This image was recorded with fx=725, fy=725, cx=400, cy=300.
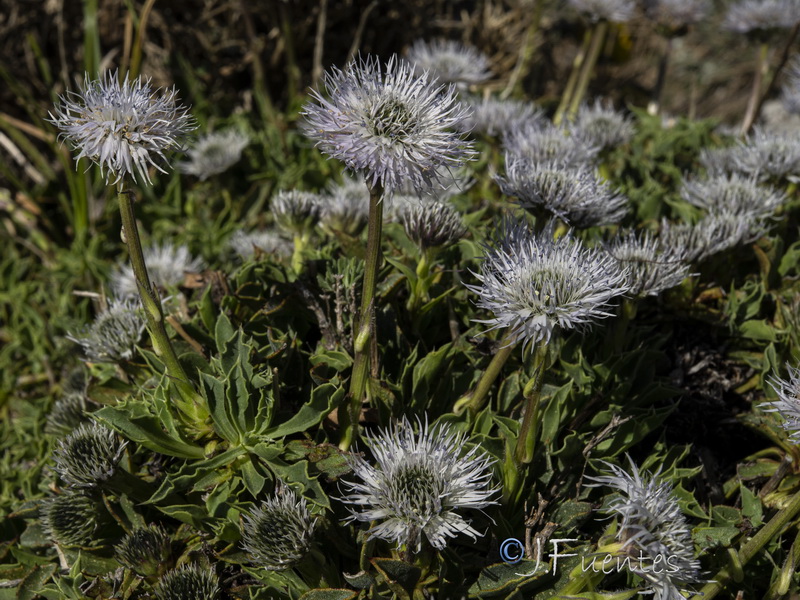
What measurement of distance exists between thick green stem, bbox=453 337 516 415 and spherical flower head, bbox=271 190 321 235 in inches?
43.1

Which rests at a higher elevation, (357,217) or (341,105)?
(341,105)

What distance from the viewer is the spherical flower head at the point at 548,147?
3.21m

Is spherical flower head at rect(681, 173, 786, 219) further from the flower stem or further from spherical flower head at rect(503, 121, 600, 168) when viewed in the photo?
the flower stem

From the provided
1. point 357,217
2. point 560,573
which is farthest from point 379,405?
point 357,217

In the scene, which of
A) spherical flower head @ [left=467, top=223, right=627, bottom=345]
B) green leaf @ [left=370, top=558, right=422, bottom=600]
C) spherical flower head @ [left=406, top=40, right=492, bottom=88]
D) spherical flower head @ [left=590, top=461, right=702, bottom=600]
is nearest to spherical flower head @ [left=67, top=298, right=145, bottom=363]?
green leaf @ [left=370, top=558, right=422, bottom=600]

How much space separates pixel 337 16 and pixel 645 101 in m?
3.08

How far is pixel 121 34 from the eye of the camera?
214 inches

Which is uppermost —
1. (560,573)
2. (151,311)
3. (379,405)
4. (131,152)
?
(131,152)

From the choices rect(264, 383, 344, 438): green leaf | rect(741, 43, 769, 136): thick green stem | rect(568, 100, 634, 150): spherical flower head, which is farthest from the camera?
rect(741, 43, 769, 136): thick green stem

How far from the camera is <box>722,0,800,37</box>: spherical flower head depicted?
4.47 m

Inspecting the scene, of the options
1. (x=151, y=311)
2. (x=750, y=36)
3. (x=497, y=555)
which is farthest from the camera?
(x=750, y=36)

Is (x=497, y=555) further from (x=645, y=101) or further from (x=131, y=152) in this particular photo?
(x=645, y=101)

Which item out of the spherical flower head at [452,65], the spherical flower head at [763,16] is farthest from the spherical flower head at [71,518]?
the spherical flower head at [763,16]

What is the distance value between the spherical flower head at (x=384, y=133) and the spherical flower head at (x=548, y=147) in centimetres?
117
